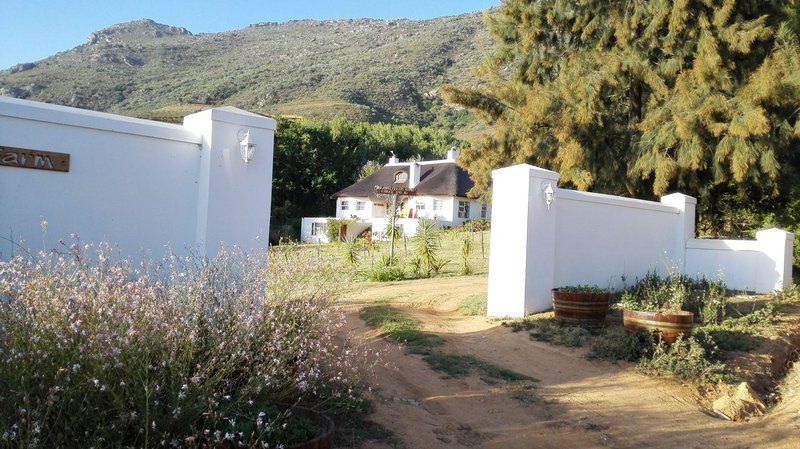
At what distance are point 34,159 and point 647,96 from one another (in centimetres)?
1243

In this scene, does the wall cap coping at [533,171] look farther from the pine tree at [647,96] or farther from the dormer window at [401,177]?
the dormer window at [401,177]

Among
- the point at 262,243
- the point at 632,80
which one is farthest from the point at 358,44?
the point at 262,243

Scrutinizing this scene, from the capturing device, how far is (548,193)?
34.6 feet

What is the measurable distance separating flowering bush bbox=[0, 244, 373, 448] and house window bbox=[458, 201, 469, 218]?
35977 mm

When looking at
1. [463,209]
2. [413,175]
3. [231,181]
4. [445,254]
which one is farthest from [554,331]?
[413,175]

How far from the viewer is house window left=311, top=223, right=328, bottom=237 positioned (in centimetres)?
3669

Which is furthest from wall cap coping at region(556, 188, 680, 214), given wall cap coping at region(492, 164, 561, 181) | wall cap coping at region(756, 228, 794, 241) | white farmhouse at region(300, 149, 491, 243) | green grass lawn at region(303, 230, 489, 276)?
white farmhouse at region(300, 149, 491, 243)

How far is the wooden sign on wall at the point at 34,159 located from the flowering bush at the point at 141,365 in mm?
2363

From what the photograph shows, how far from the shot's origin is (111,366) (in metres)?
3.93

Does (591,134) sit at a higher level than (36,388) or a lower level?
higher

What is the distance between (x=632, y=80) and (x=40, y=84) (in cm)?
7748

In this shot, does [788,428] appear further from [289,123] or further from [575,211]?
[289,123]

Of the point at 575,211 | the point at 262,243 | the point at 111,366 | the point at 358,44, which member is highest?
the point at 358,44

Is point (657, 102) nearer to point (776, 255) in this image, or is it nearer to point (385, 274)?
point (776, 255)
